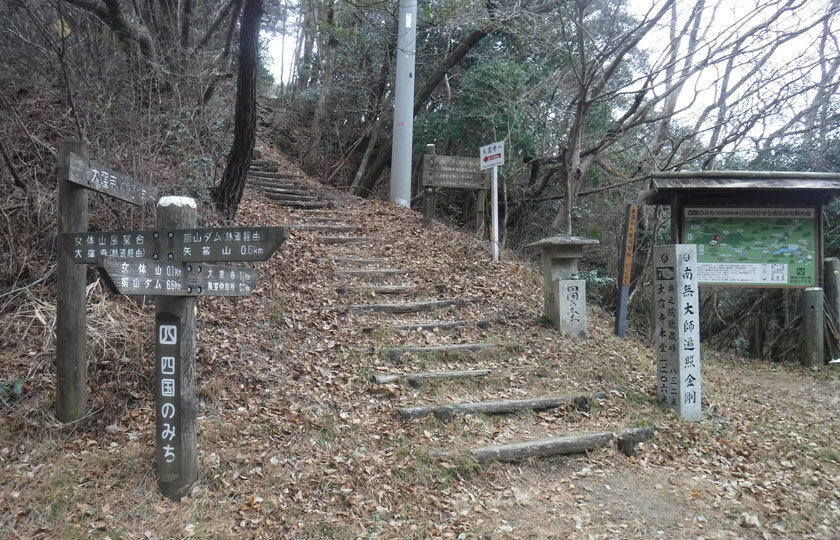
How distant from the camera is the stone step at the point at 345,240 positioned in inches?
377

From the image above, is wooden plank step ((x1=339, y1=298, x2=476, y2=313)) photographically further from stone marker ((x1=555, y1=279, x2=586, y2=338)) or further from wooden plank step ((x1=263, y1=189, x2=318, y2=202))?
wooden plank step ((x1=263, y1=189, x2=318, y2=202))

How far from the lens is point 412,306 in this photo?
24.1 ft

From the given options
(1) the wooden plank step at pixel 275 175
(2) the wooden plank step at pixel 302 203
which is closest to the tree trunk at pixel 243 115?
(2) the wooden plank step at pixel 302 203

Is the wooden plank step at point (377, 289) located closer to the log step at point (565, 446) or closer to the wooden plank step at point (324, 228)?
the wooden plank step at point (324, 228)

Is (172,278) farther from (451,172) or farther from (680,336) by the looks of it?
(451,172)

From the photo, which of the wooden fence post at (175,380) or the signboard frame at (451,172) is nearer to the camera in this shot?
the wooden fence post at (175,380)

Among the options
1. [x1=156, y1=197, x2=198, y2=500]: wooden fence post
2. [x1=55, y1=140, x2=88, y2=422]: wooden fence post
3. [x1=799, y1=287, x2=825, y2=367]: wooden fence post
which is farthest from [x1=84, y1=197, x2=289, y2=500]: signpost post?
[x1=799, y1=287, x2=825, y2=367]: wooden fence post

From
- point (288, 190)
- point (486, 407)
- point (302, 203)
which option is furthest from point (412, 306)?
point (288, 190)

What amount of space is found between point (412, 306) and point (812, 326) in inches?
239

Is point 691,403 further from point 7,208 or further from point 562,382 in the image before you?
point 7,208

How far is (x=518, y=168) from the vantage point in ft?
41.7

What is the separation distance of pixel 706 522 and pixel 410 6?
1310cm

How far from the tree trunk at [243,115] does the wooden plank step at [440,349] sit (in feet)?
11.9

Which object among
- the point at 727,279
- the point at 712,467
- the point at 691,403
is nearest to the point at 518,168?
the point at 727,279
